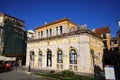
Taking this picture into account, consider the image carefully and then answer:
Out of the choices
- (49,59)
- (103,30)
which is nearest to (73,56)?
(49,59)

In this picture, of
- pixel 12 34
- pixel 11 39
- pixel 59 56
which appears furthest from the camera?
pixel 12 34

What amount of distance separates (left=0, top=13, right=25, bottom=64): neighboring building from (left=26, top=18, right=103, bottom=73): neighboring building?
16757 mm

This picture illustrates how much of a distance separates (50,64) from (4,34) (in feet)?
78.8

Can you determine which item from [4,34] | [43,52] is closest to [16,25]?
[4,34]

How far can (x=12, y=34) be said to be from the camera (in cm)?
4522

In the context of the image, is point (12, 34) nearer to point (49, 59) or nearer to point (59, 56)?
point (49, 59)

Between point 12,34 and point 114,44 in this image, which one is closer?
point 114,44

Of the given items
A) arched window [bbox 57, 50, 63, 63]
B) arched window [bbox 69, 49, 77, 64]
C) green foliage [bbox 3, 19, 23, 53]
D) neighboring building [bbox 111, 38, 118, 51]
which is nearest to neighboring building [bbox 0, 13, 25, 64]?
green foliage [bbox 3, 19, 23, 53]

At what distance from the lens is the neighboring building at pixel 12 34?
42375 millimetres

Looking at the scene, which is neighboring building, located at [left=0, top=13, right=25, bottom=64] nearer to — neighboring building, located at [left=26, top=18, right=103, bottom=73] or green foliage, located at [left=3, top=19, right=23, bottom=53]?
green foliage, located at [left=3, top=19, right=23, bottom=53]

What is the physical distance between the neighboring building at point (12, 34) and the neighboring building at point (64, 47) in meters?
16.8

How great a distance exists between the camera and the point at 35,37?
29.9 meters

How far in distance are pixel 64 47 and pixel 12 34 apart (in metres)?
29.2

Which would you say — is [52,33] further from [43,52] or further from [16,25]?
[16,25]
